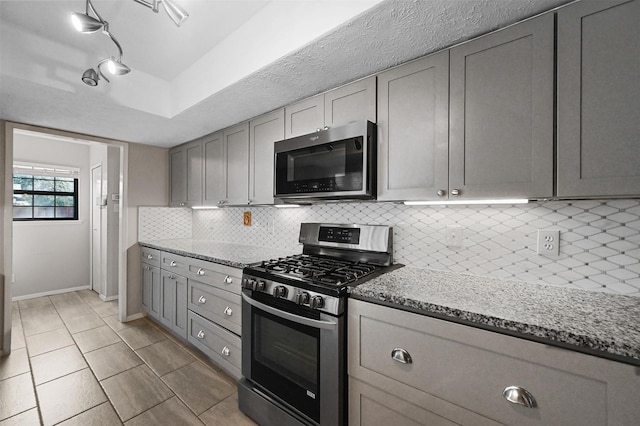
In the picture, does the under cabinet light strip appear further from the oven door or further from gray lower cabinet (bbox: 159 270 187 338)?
gray lower cabinet (bbox: 159 270 187 338)

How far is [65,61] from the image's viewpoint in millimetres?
1942

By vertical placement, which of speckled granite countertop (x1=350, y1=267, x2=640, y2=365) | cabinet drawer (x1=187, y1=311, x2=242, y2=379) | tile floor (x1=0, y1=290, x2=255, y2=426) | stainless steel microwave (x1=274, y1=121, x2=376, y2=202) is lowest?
tile floor (x1=0, y1=290, x2=255, y2=426)

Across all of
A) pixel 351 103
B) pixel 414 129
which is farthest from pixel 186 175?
pixel 414 129

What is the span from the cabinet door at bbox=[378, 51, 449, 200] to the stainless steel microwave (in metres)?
0.10

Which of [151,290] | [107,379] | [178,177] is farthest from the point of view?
[178,177]

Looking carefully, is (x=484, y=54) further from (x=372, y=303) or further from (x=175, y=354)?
(x=175, y=354)

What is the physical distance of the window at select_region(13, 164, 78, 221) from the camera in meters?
4.14

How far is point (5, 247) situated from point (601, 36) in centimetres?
449

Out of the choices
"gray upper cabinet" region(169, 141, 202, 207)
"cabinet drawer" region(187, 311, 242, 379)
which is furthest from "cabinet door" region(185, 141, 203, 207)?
"cabinet drawer" region(187, 311, 242, 379)

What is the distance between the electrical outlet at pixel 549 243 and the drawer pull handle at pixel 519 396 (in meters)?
0.79

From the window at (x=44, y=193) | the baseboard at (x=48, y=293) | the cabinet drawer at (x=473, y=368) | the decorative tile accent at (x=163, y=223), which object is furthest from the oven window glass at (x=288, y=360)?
the window at (x=44, y=193)

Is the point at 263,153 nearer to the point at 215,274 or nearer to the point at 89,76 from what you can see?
the point at 215,274

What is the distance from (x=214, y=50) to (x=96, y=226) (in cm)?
401

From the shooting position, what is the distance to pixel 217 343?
2225 millimetres
